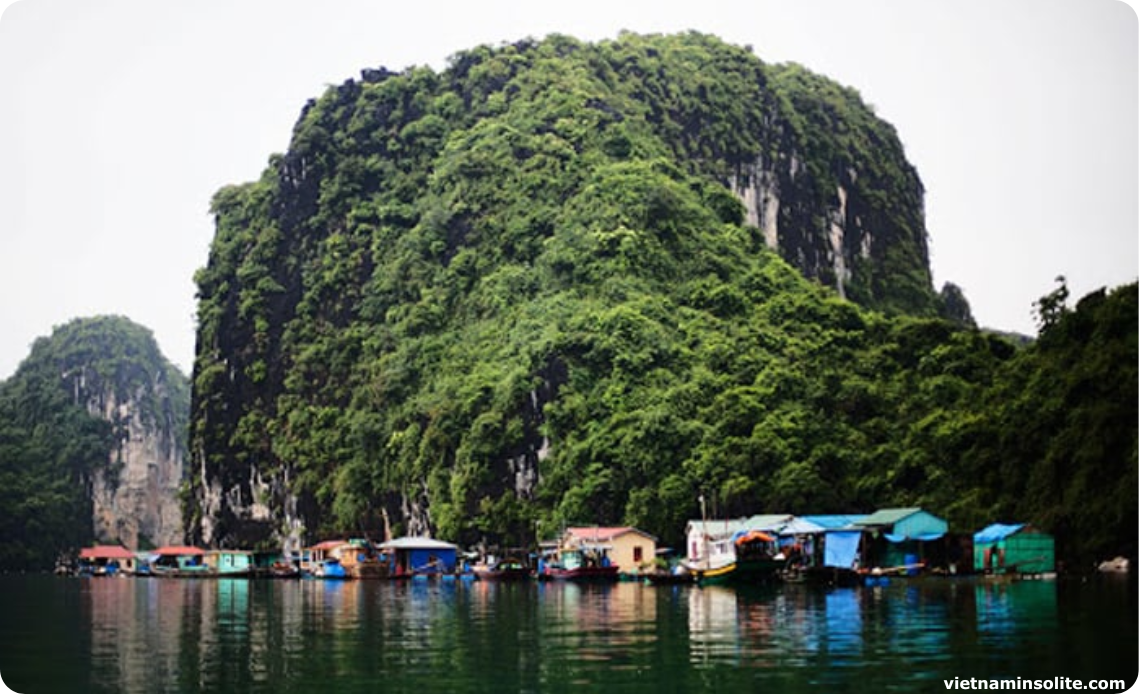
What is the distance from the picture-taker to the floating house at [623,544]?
37.6m

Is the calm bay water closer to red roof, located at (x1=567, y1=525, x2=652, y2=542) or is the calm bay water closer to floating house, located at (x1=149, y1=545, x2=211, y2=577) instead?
red roof, located at (x1=567, y1=525, x2=652, y2=542)

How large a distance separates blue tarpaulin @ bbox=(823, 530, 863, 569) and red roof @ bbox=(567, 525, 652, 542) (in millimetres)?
6268

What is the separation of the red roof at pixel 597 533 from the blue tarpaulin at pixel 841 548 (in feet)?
20.6

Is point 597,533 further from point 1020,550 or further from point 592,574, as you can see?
point 1020,550

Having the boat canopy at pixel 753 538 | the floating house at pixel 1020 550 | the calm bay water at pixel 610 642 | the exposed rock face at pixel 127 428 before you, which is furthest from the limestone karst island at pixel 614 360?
the exposed rock face at pixel 127 428

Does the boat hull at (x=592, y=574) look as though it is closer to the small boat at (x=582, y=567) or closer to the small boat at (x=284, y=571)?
the small boat at (x=582, y=567)

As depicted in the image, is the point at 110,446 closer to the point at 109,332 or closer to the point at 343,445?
the point at 109,332

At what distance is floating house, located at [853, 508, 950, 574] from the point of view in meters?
32.2

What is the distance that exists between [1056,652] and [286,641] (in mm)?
9373

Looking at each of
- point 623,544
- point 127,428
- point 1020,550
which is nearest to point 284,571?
point 623,544

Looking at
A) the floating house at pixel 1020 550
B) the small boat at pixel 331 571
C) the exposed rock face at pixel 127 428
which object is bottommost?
the small boat at pixel 331 571

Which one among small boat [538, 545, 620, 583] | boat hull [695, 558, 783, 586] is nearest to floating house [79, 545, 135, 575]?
small boat [538, 545, 620, 583]

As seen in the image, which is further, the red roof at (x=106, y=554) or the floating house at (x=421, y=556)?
the red roof at (x=106, y=554)

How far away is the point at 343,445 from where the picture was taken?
176 feet
